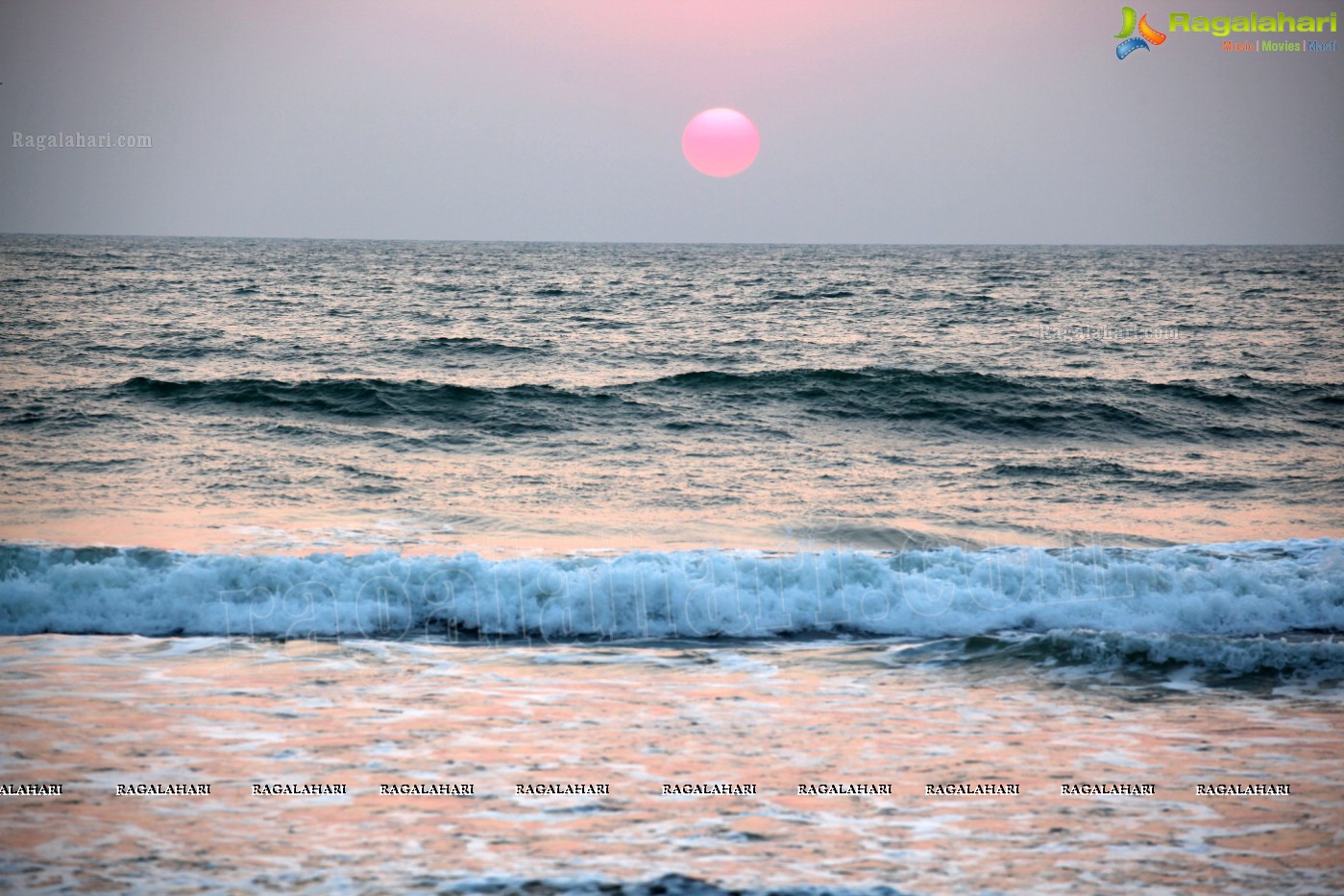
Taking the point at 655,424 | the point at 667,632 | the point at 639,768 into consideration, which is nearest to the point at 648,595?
the point at 667,632

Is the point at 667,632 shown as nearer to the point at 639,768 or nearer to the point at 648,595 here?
the point at 648,595

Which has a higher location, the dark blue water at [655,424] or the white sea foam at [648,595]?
the dark blue water at [655,424]

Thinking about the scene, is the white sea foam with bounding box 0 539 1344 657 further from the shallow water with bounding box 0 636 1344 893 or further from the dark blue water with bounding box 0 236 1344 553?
the dark blue water with bounding box 0 236 1344 553

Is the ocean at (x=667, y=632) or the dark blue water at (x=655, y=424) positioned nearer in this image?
the ocean at (x=667, y=632)

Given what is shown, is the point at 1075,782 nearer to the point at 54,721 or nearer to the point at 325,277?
the point at 54,721

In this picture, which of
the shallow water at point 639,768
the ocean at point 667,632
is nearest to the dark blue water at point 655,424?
the ocean at point 667,632

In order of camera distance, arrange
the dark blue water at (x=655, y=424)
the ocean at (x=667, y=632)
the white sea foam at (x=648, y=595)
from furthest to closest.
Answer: the dark blue water at (x=655, y=424) < the white sea foam at (x=648, y=595) < the ocean at (x=667, y=632)

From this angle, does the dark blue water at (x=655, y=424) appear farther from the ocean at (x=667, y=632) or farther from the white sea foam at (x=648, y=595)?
the white sea foam at (x=648, y=595)

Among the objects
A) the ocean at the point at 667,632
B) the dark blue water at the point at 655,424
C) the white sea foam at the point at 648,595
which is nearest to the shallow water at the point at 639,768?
the ocean at the point at 667,632

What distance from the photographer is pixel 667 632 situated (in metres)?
9.32

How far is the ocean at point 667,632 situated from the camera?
196 inches

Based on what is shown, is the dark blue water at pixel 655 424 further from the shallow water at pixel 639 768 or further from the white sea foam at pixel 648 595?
the shallow water at pixel 639 768

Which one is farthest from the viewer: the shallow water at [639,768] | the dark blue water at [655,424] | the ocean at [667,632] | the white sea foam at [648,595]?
the dark blue water at [655,424]

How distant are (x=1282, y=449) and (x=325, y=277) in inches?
1854
